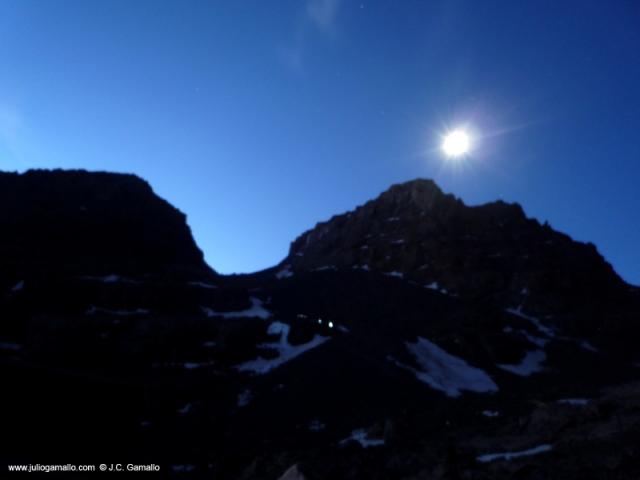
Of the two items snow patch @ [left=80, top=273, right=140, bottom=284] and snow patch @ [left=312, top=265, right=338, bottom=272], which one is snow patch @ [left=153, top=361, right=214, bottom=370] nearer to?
snow patch @ [left=80, top=273, right=140, bottom=284]

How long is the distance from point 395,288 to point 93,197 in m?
59.6

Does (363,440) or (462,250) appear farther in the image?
(462,250)

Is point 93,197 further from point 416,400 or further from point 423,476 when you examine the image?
point 423,476

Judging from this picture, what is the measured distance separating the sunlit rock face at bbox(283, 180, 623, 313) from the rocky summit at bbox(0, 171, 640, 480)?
1.57 ft

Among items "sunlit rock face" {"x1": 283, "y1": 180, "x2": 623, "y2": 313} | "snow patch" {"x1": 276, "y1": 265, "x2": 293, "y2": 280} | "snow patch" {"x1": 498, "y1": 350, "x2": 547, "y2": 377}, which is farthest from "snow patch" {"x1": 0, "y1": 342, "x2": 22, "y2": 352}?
"snow patch" {"x1": 276, "y1": 265, "x2": 293, "y2": 280}

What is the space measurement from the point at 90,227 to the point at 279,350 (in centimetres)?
4829

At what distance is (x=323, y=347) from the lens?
169ft

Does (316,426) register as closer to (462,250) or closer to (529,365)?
(529,365)

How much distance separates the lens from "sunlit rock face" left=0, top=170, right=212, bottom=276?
69875 mm

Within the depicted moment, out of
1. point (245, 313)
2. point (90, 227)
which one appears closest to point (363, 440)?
point (245, 313)

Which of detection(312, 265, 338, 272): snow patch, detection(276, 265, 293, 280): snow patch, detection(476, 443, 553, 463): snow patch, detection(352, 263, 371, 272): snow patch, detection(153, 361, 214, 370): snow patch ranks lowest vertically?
detection(476, 443, 553, 463): snow patch

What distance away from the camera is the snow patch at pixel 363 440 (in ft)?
92.8

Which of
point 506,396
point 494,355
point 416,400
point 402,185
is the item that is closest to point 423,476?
point 416,400

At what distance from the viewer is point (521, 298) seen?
291 ft
